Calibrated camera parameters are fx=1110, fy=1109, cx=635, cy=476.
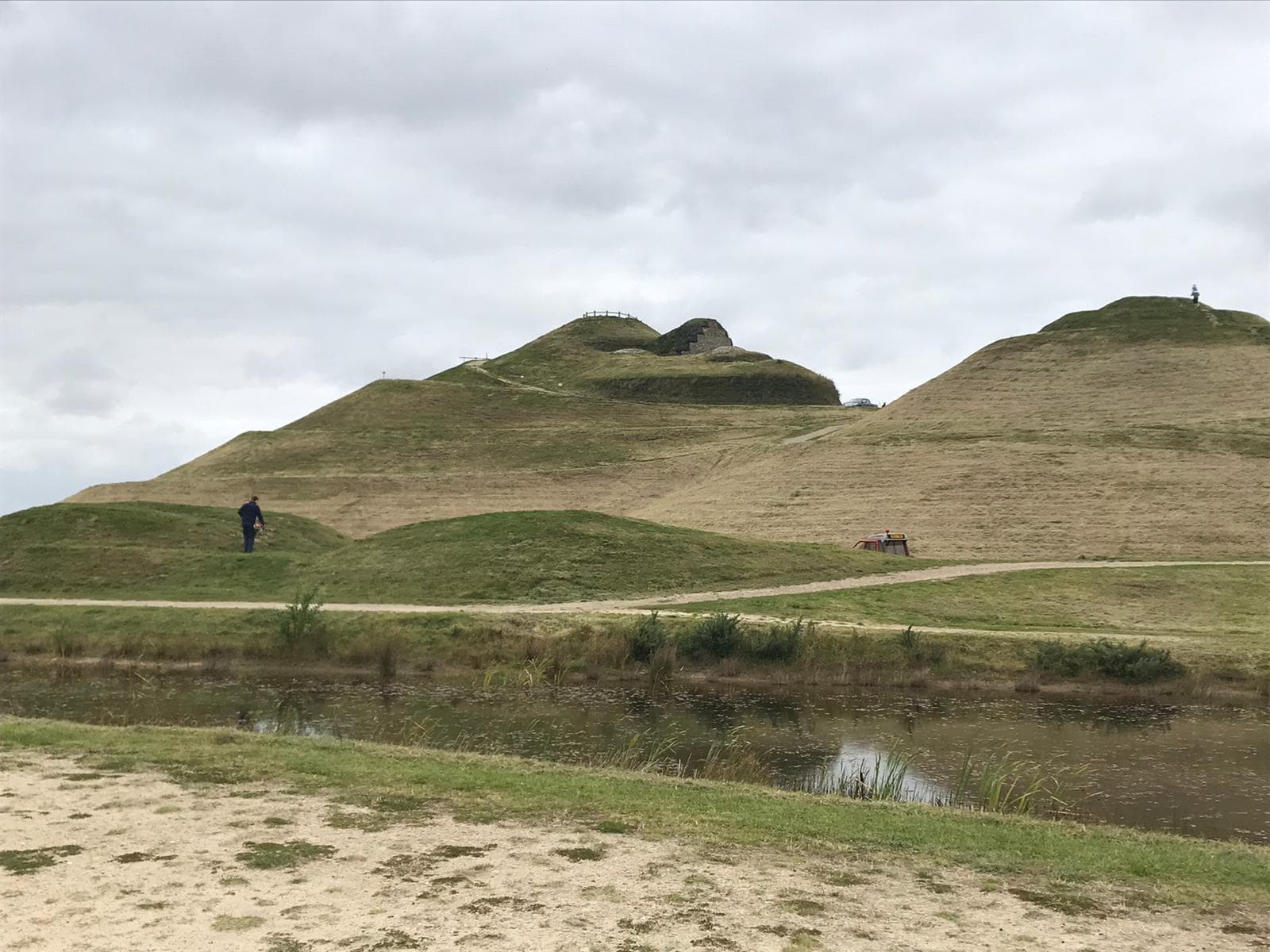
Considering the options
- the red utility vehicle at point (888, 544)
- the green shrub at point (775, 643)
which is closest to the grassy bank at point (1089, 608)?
the green shrub at point (775, 643)

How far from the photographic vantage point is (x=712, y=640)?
2208 centimetres

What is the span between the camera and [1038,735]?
1709cm

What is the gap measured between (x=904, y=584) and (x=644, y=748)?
15928mm

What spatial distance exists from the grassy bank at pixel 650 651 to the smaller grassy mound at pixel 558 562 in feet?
14.8

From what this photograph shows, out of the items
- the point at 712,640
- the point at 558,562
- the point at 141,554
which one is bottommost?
the point at 712,640

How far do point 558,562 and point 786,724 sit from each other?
13402 mm

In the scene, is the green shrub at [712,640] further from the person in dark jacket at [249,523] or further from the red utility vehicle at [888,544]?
the red utility vehicle at [888,544]

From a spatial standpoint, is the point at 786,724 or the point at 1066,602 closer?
the point at 786,724

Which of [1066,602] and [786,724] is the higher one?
[1066,602]

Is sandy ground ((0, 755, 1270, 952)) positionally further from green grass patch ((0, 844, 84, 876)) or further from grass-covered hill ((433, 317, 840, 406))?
grass-covered hill ((433, 317, 840, 406))

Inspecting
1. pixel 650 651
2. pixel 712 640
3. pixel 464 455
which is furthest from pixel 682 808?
pixel 464 455

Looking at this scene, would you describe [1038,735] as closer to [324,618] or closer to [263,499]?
[324,618]

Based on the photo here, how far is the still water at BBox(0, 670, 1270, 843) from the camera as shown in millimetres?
13875

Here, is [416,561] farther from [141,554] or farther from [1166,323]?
[1166,323]
